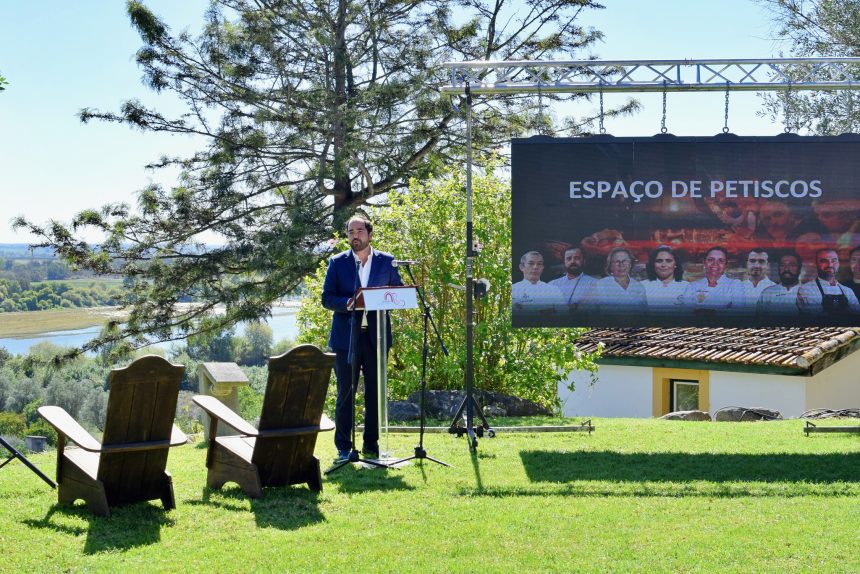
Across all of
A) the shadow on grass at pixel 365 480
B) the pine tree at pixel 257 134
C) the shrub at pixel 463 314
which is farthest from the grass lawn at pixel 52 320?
the shadow on grass at pixel 365 480

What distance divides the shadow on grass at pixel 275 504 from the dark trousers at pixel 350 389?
1.08 m

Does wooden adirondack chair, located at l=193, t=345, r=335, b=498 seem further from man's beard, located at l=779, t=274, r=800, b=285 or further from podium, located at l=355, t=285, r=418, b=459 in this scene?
man's beard, located at l=779, t=274, r=800, b=285

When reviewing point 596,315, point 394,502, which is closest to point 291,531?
point 394,502

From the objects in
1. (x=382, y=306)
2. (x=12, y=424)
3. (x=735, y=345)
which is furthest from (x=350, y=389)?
(x=12, y=424)

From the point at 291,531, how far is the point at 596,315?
4635 millimetres

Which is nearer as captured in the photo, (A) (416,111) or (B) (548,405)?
(B) (548,405)

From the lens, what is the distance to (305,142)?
78.1 feet

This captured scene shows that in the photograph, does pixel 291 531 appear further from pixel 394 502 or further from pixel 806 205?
pixel 806 205

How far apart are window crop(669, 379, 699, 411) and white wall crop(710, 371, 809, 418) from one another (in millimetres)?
712

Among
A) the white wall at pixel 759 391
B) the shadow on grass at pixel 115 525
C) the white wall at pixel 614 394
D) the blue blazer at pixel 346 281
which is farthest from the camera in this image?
the white wall at pixel 614 394

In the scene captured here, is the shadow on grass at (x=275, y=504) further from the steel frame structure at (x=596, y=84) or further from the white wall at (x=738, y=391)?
the white wall at (x=738, y=391)

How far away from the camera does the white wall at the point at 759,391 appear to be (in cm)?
1850

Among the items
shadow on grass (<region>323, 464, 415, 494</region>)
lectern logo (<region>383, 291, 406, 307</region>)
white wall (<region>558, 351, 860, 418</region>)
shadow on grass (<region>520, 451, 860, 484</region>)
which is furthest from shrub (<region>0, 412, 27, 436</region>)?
lectern logo (<region>383, 291, 406, 307</region>)

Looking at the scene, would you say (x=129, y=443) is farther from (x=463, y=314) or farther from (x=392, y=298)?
(x=463, y=314)
